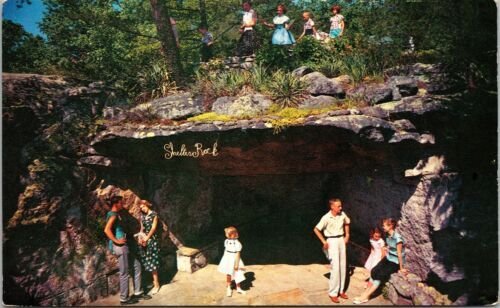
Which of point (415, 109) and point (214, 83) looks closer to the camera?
point (415, 109)

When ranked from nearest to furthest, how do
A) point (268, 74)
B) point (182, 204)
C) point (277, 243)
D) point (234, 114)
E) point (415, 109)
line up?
1. point (415, 109)
2. point (234, 114)
3. point (268, 74)
4. point (182, 204)
5. point (277, 243)

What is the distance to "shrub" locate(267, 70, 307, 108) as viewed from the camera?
6078mm

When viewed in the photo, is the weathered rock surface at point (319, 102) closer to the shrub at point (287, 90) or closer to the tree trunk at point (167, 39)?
the shrub at point (287, 90)

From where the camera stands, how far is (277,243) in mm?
8859

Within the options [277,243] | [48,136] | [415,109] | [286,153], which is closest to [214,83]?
[286,153]

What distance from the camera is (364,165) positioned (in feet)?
22.6

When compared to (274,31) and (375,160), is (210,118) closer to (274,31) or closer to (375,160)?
(274,31)

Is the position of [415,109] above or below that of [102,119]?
below

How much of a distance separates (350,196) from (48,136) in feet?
20.7

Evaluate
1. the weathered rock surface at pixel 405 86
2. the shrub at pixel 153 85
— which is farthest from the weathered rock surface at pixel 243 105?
the weathered rock surface at pixel 405 86

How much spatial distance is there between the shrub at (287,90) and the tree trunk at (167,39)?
2092 mm

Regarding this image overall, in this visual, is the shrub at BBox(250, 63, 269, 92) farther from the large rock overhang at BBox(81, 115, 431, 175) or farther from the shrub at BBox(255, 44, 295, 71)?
the large rock overhang at BBox(81, 115, 431, 175)

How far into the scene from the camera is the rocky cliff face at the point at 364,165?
18.0 ft

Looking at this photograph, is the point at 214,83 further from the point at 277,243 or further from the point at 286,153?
the point at 277,243
